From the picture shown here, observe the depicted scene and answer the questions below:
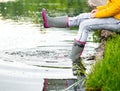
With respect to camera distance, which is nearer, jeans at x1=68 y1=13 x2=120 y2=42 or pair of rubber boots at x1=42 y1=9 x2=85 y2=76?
jeans at x1=68 y1=13 x2=120 y2=42

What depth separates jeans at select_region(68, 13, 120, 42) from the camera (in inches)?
319

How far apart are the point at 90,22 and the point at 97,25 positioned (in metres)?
0.13

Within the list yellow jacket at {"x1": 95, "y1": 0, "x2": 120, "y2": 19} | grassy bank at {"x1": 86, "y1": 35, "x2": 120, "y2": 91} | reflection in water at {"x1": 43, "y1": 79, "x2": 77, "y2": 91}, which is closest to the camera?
grassy bank at {"x1": 86, "y1": 35, "x2": 120, "y2": 91}

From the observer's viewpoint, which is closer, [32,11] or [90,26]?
[90,26]

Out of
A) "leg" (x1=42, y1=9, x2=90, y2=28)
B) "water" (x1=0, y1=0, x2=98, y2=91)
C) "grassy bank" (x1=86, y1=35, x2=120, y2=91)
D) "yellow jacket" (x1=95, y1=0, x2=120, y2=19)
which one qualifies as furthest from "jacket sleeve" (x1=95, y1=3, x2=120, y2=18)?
"grassy bank" (x1=86, y1=35, x2=120, y2=91)

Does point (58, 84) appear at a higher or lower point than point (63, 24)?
lower

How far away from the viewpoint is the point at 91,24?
8219mm

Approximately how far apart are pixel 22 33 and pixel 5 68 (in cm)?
540

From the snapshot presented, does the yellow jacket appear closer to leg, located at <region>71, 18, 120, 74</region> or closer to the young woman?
the young woman

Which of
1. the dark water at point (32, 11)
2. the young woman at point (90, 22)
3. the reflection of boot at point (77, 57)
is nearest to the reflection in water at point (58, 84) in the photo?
the reflection of boot at point (77, 57)

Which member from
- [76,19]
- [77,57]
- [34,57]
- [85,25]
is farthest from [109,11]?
[34,57]

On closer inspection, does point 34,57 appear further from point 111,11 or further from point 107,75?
point 107,75

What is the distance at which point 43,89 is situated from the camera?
20.6ft

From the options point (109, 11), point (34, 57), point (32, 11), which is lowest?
point (32, 11)
